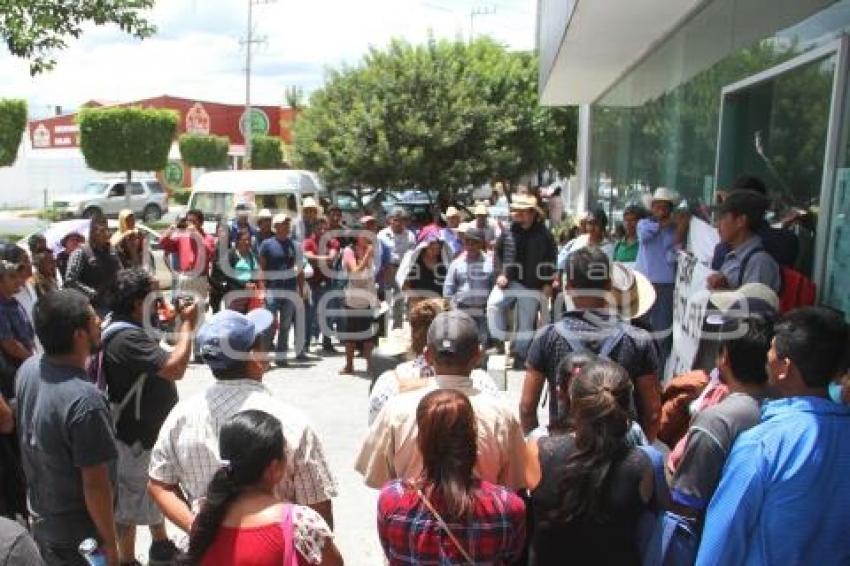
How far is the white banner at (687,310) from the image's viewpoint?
5.01m

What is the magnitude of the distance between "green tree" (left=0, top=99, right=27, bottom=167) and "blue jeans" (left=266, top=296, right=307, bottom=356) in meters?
23.2

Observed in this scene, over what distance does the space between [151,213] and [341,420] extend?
30.9m

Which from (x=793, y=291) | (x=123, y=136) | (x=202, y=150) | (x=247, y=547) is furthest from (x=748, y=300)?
(x=202, y=150)

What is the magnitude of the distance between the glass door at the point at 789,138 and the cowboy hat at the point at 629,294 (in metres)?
1.43

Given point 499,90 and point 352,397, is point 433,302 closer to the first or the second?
point 352,397

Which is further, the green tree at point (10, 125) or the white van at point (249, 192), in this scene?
the green tree at point (10, 125)

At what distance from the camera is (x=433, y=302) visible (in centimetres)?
395

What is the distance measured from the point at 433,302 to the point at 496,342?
Answer: 512cm

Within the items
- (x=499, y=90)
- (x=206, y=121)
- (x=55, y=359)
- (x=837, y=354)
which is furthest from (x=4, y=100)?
(x=837, y=354)

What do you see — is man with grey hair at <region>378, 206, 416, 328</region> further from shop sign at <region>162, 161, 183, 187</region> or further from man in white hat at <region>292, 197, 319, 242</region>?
shop sign at <region>162, 161, 183, 187</region>

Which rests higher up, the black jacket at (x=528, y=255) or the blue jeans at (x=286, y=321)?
the black jacket at (x=528, y=255)

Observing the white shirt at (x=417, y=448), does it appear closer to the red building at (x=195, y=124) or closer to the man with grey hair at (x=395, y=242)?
the man with grey hair at (x=395, y=242)

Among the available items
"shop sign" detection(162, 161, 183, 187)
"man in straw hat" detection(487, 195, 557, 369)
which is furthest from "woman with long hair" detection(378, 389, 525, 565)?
"shop sign" detection(162, 161, 183, 187)

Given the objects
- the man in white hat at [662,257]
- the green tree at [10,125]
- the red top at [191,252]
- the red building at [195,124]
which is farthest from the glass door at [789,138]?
the red building at [195,124]
